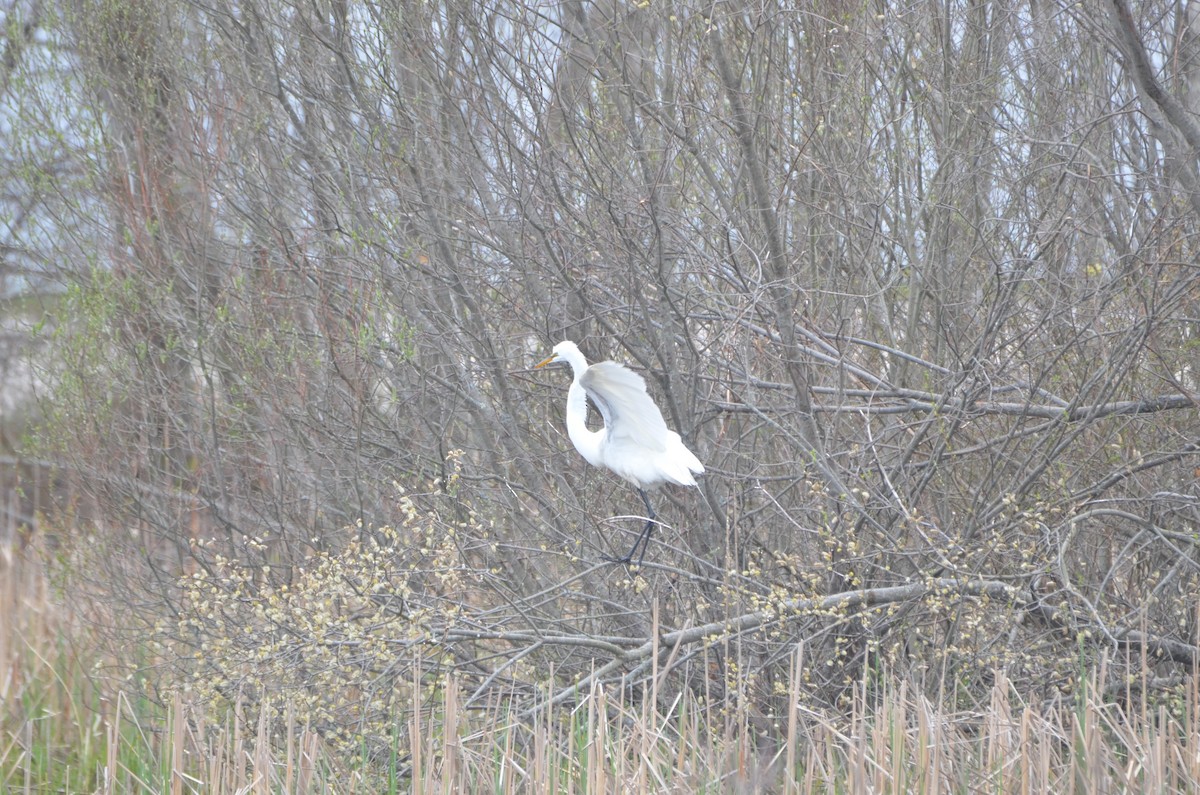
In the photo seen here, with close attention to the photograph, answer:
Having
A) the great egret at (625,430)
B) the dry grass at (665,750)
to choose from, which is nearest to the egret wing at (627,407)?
the great egret at (625,430)

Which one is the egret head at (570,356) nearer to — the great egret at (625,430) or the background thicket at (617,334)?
the great egret at (625,430)

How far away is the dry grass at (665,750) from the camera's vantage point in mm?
3035

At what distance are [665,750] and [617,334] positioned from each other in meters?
1.60

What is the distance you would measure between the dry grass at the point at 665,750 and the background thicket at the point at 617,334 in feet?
0.50

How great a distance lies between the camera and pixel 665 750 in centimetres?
371

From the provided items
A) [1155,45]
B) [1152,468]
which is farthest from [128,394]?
[1155,45]

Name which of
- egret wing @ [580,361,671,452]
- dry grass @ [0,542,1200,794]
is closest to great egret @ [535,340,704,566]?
egret wing @ [580,361,671,452]

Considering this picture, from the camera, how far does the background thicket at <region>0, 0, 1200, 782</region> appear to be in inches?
154

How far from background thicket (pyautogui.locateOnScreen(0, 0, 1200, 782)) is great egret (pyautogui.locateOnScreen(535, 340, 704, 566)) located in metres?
0.30

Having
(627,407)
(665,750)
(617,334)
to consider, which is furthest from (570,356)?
(665,750)

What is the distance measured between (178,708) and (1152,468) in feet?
10.8

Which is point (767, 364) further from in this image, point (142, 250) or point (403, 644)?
point (142, 250)

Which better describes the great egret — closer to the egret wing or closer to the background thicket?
the egret wing

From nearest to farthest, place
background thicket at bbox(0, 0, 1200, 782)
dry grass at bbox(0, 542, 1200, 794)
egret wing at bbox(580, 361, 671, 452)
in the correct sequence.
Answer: dry grass at bbox(0, 542, 1200, 794), egret wing at bbox(580, 361, 671, 452), background thicket at bbox(0, 0, 1200, 782)
